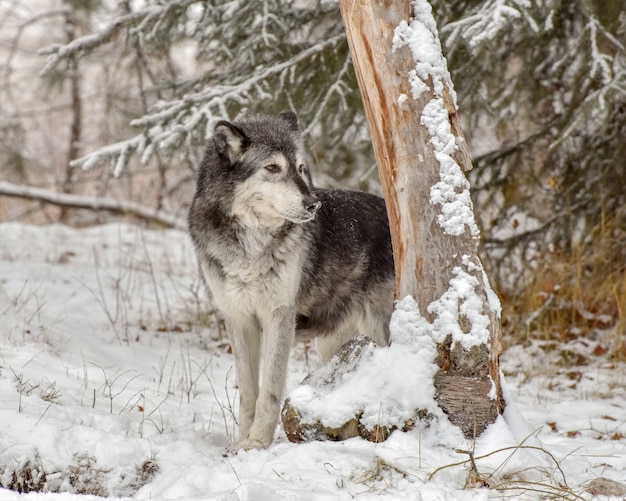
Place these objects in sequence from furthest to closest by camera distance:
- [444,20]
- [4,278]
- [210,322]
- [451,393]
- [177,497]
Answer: [4,278], [210,322], [444,20], [451,393], [177,497]

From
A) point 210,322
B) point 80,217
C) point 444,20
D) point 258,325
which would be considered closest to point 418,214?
point 258,325

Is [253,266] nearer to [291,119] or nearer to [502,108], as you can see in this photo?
[291,119]

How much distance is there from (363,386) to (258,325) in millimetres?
1292

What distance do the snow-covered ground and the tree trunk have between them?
0.28 metres

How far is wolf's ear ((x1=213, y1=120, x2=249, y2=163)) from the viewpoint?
4773mm

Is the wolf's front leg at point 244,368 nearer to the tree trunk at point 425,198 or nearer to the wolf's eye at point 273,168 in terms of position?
the wolf's eye at point 273,168

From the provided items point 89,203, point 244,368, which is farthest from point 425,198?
point 89,203

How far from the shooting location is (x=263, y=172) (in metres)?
4.77

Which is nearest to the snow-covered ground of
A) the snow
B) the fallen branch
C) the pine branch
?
the snow

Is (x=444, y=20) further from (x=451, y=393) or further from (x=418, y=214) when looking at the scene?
(x=451, y=393)

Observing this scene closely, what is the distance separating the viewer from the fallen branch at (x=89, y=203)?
11797 millimetres

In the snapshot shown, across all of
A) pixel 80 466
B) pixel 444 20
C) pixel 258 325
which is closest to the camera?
pixel 80 466

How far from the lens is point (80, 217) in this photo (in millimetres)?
17422

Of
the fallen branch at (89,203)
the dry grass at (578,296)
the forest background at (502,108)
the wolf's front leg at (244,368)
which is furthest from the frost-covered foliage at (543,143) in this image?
the fallen branch at (89,203)
